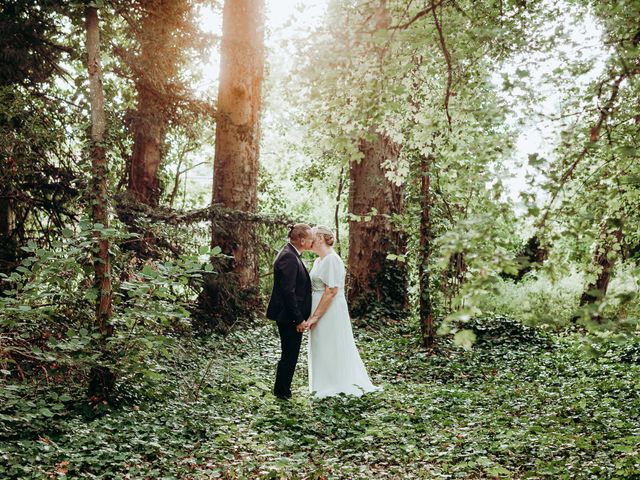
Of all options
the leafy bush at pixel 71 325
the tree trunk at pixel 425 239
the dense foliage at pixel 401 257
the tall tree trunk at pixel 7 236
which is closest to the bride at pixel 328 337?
the dense foliage at pixel 401 257

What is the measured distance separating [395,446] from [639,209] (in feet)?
13.3

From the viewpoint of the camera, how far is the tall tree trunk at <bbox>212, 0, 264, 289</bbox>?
36.3ft

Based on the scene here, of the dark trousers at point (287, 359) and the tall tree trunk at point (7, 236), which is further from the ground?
the tall tree trunk at point (7, 236)

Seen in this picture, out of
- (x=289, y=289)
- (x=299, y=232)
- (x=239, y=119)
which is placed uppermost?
(x=239, y=119)

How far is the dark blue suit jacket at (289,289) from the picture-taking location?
725cm

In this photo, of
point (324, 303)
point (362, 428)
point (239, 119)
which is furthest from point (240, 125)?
point (362, 428)

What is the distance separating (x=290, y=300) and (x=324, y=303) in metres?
0.62

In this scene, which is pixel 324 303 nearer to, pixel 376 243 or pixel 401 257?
pixel 401 257

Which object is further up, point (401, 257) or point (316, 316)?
point (401, 257)

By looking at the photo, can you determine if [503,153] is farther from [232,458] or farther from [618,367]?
[618,367]

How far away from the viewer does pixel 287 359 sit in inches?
292

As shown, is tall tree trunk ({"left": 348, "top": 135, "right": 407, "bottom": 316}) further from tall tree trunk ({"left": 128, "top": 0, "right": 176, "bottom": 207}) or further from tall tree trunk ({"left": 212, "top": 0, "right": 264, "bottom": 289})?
tall tree trunk ({"left": 128, "top": 0, "right": 176, "bottom": 207})

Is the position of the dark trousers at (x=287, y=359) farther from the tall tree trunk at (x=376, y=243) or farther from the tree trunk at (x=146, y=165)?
the tall tree trunk at (x=376, y=243)

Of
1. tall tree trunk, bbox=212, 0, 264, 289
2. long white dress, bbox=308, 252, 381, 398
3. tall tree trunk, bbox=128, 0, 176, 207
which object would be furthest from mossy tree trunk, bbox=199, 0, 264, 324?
long white dress, bbox=308, 252, 381, 398
